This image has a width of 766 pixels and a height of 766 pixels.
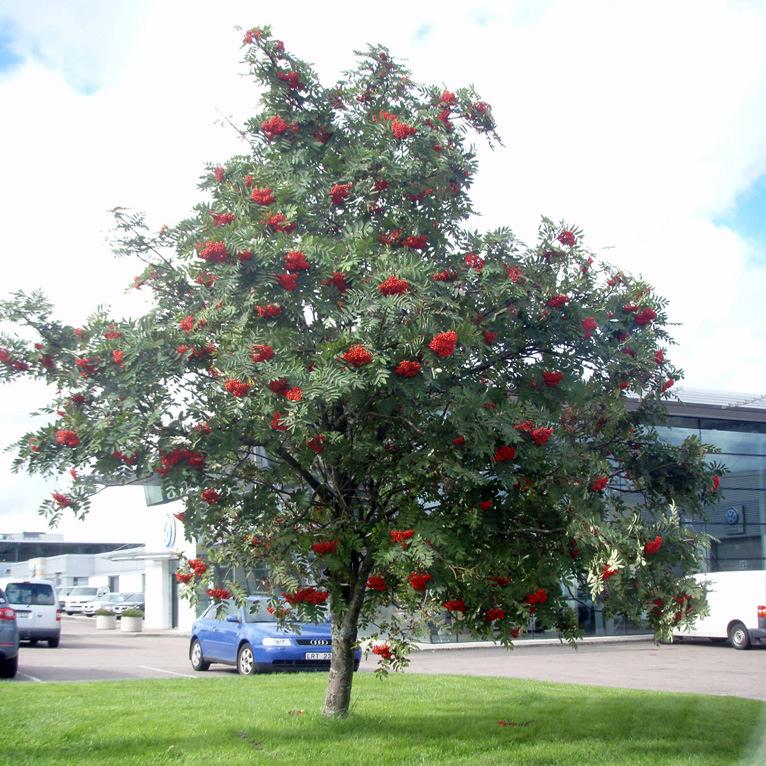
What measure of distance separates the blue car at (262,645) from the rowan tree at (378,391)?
7.51 meters

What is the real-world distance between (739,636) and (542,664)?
7.51 metres

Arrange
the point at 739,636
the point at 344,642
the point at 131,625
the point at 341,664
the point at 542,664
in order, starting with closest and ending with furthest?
the point at 344,642 → the point at 341,664 → the point at 542,664 → the point at 739,636 → the point at 131,625

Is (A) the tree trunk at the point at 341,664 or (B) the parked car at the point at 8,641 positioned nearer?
(A) the tree trunk at the point at 341,664

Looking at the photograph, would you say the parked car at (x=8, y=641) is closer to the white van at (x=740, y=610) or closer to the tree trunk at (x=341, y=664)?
the tree trunk at (x=341, y=664)

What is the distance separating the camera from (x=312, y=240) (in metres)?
6.98

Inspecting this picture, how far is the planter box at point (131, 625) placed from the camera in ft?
115

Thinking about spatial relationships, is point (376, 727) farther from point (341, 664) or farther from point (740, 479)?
point (740, 479)

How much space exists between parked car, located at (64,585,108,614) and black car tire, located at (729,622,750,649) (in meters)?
37.7

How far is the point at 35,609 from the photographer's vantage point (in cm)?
2369

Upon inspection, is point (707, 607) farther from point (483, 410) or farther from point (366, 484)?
point (366, 484)

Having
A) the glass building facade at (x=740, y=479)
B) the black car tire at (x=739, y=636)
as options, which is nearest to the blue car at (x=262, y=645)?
the black car tire at (x=739, y=636)

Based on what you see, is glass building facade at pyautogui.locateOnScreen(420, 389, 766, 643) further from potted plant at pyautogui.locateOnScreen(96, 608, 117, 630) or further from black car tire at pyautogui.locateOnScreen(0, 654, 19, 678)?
black car tire at pyautogui.locateOnScreen(0, 654, 19, 678)

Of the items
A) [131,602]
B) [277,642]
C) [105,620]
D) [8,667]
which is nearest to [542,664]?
[277,642]

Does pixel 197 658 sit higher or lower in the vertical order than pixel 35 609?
lower
